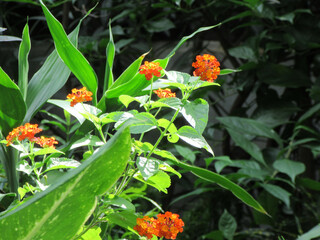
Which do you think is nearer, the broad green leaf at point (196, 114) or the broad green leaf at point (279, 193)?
the broad green leaf at point (196, 114)

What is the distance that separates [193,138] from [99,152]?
0.15m

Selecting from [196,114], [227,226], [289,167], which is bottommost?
[227,226]

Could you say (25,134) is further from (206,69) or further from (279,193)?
(279,193)

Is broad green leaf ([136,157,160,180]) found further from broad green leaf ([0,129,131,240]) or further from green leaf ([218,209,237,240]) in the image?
green leaf ([218,209,237,240])

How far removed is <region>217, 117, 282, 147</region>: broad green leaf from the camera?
128 centimetres

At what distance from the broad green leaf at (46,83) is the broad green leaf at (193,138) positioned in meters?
0.21

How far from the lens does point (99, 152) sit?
337 mm

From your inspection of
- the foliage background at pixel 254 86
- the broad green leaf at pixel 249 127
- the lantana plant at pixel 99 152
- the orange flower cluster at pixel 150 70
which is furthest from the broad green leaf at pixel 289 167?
the orange flower cluster at pixel 150 70

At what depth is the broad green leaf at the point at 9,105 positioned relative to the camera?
564 millimetres

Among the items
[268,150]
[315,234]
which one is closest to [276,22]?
[268,150]

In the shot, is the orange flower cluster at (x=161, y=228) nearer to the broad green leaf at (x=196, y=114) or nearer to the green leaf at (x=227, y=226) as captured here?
the broad green leaf at (x=196, y=114)

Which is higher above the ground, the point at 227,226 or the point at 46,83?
the point at 46,83

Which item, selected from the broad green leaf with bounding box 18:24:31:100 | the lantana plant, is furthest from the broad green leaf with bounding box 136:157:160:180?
the broad green leaf with bounding box 18:24:31:100

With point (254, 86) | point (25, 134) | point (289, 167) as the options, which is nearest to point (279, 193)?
point (289, 167)
